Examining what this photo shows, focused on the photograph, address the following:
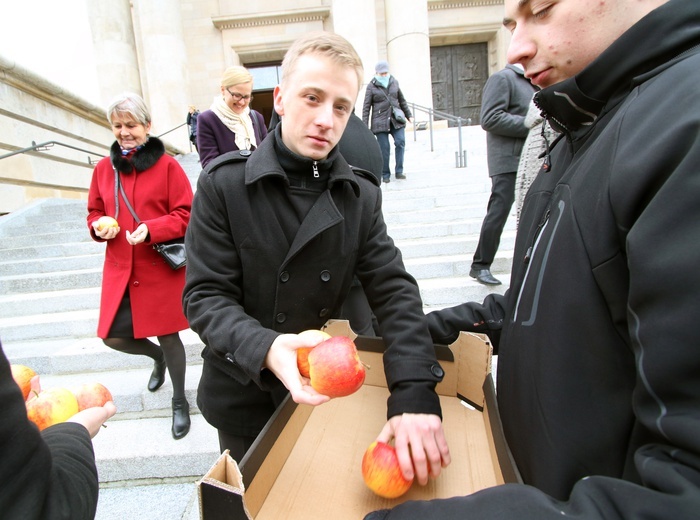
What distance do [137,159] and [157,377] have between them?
1672 millimetres

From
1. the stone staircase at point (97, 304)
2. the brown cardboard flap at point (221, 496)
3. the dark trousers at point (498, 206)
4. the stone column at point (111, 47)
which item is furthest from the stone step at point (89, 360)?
the stone column at point (111, 47)

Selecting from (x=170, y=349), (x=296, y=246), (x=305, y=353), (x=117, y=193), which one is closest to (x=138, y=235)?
(x=117, y=193)

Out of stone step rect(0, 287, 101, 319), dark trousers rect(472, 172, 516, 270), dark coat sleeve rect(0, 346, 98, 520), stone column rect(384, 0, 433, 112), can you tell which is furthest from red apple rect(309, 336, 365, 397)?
stone column rect(384, 0, 433, 112)

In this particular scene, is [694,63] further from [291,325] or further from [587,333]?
[291,325]

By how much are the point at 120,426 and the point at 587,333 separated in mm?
3359

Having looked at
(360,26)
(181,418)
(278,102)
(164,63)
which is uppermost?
(360,26)

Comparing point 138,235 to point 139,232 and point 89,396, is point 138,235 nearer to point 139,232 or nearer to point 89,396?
point 139,232

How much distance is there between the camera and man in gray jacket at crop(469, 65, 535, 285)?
145 inches

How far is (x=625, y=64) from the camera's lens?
29.3 inches

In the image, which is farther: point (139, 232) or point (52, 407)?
point (139, 232)

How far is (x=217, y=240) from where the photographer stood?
1.26 m

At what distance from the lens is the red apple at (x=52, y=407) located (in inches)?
41.1

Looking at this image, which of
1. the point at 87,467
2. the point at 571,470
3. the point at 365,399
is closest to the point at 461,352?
the point at 365,399

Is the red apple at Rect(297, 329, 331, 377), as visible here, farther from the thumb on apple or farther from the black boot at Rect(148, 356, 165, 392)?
the black boot at Rect(148, 356, 165, 392)
